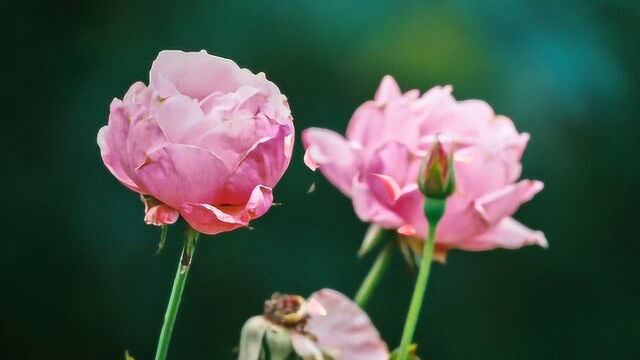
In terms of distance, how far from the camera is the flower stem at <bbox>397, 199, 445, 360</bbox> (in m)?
0.35

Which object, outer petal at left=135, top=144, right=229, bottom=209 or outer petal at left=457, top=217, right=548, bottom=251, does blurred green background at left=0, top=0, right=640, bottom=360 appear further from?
outer petal at left=135, top=144, right=229, bottom=209

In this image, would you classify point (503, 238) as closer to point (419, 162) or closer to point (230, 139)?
point (419, 162)

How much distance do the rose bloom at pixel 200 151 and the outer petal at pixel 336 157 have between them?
0.10 metres

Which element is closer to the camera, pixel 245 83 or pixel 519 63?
pixel 245 83

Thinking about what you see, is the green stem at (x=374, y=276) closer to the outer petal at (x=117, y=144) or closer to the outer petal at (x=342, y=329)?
the outer petal at (x=342, y=329)

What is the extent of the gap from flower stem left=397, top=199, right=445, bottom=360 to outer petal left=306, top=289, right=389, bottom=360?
0.10 feet

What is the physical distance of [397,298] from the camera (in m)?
0.81

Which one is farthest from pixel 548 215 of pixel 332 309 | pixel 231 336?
pixel 332 309

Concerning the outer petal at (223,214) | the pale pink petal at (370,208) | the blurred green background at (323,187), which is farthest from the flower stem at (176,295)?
the blurred green background at (323,187)

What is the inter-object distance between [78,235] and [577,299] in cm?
45

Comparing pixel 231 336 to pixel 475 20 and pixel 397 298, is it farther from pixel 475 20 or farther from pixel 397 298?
pixel 475 20

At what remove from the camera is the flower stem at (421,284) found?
354 millimetres

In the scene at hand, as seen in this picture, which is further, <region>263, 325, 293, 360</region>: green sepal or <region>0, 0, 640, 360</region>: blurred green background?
<region>0, 0, 640, 360</region>: blurred green background

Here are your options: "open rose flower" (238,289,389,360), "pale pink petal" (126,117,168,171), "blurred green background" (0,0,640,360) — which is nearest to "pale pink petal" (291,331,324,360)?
"open rose flower" (238,289,389,360)
